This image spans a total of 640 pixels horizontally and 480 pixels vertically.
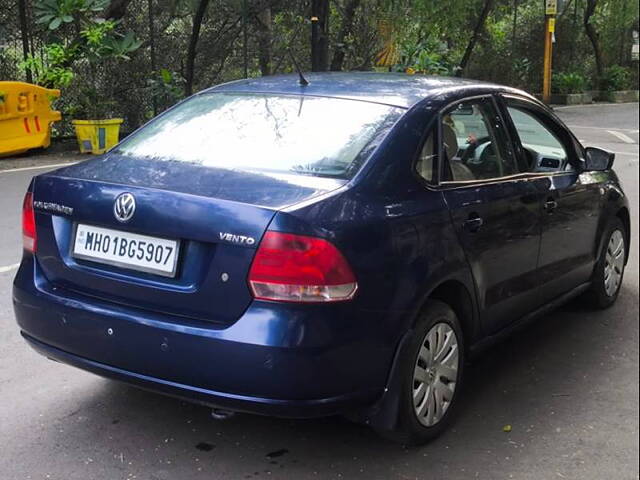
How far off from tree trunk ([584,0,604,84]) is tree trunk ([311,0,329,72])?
11184 millimetres

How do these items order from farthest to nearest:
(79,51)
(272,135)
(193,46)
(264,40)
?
(264,40) < (193,46) < (79,51) < (272,135)

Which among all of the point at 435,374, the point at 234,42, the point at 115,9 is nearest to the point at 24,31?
the point at 115,9

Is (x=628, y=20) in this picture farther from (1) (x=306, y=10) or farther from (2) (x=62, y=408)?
(2) (x=62, y=408)

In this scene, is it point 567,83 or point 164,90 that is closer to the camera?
point 164,90

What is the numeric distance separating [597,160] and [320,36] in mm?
11230

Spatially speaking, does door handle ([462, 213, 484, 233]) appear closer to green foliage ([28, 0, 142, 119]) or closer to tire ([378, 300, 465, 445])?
tire ([378, 300, 465, 445])

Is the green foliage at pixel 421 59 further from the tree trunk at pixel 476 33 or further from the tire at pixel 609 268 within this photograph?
the tire at pixel 609 268

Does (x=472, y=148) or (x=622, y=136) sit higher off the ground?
(x=472, y=148)

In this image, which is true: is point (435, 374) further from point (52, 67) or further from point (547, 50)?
point (547, 50)

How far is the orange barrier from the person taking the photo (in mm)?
11203

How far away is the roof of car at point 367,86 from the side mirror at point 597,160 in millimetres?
812

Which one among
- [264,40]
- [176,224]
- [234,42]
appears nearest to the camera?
[176,224]

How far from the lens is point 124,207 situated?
10.5 feet

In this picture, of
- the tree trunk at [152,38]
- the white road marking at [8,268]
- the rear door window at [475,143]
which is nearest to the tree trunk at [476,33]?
the tree trunk at [152,38]
